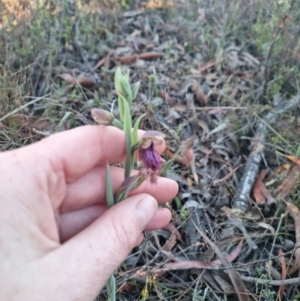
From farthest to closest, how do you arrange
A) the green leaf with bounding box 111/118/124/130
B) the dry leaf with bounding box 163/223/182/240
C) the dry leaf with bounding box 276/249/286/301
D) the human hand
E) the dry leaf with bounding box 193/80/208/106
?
the dry leaf with bounding box 193/80/208/106 < the dry leaf with bounding box 163/223/182/240 < the dry leaf with bounding box 276/249/286/301 < the green leaf with bounding box 111/118/124/130 < the human hand

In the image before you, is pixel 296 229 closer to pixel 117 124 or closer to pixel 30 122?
pixel 117 124

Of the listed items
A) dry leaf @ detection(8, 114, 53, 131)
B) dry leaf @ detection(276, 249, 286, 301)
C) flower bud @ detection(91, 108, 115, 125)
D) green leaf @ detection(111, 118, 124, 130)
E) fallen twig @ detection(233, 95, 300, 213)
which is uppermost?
flower bud @ detection(91, 108, 115, 125)

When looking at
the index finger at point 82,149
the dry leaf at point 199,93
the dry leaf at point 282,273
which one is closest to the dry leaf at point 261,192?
the dry leaf at point 282,273

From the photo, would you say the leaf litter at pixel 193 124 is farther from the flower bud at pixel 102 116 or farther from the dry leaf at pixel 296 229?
the flower bud at pixel 102 116

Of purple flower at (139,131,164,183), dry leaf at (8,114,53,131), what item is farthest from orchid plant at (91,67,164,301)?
dry leaf at (8,114,53,131)

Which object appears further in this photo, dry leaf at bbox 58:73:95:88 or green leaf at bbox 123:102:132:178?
dry leaf at bbox 58:73:95:88

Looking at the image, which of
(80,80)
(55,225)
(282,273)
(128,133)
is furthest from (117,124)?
(80,80)

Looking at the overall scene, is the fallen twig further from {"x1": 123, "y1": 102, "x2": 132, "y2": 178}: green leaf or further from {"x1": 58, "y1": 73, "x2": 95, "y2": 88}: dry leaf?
{"x1": 58, "y1": 73, "x2": 95, "y2": 88}: dry leaf

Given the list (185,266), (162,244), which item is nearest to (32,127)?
(162,244)
